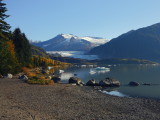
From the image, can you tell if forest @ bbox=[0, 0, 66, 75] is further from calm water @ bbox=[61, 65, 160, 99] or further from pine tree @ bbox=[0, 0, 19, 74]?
calm water @ bbox=[61, 65, 160, 99]

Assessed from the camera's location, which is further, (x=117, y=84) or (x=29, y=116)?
(x=117, y=84)

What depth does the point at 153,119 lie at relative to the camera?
2427cm

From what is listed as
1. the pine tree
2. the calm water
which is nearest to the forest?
the pine tree

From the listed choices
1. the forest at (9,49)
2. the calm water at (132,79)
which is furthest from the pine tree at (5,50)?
the calm water at (132,79)

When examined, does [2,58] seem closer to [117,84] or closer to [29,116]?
[117,84]

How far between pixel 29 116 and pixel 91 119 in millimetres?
5833

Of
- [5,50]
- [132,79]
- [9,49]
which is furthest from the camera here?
[132,79]

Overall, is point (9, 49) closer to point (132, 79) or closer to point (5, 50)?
point (5, 50)

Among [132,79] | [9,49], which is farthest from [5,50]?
[132,79]

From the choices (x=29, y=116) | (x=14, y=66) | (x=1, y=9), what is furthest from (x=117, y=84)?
(x=29, y=116)

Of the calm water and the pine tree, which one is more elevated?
the pine tree

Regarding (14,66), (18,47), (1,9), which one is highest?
(1,9)

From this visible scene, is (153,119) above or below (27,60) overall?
below

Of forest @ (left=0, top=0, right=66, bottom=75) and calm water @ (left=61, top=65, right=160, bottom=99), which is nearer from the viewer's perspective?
forest @ (left=0, top=0, right=66, bottom=75)
